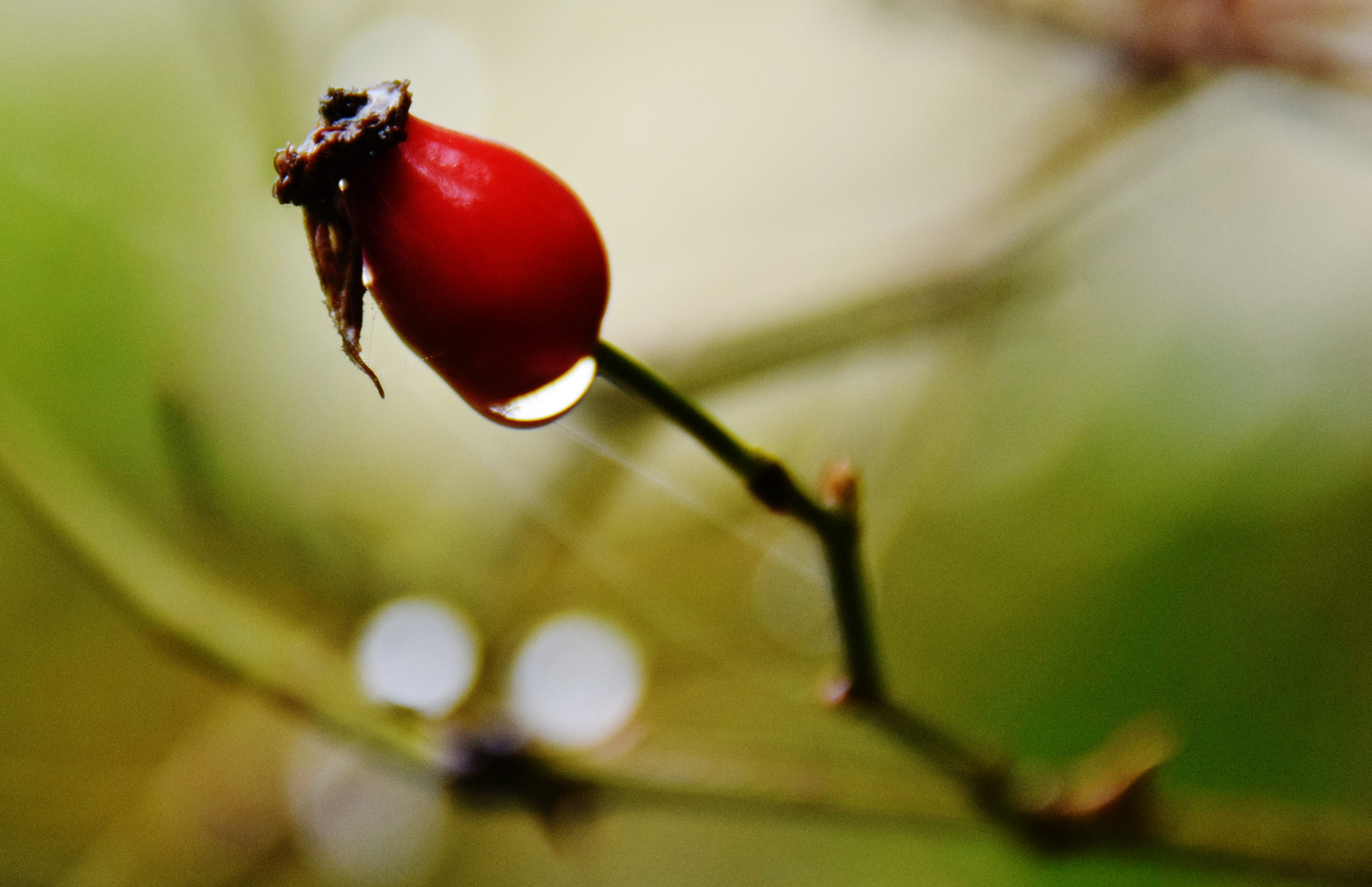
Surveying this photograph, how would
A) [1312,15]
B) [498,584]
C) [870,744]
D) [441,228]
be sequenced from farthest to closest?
[870,744] → [498,584] → [1312,15] → [441,228]

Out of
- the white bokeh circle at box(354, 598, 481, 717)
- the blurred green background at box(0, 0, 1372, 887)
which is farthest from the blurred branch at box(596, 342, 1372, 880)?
the white bokeh circle at box(354, 598, 481, 717)

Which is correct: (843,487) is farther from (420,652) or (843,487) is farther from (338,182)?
(420,652)

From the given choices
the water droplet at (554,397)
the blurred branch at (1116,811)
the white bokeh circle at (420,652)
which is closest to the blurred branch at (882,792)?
the blurred branch at (1116,811)

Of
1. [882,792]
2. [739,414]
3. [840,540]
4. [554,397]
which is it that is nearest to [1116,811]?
[882,792]

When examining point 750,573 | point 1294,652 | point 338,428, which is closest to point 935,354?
point 750,573

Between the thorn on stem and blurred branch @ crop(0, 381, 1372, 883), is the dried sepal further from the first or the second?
blurred branch @ crop(0, 381, 1372, 883)

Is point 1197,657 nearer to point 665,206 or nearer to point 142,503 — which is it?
point 665,206
